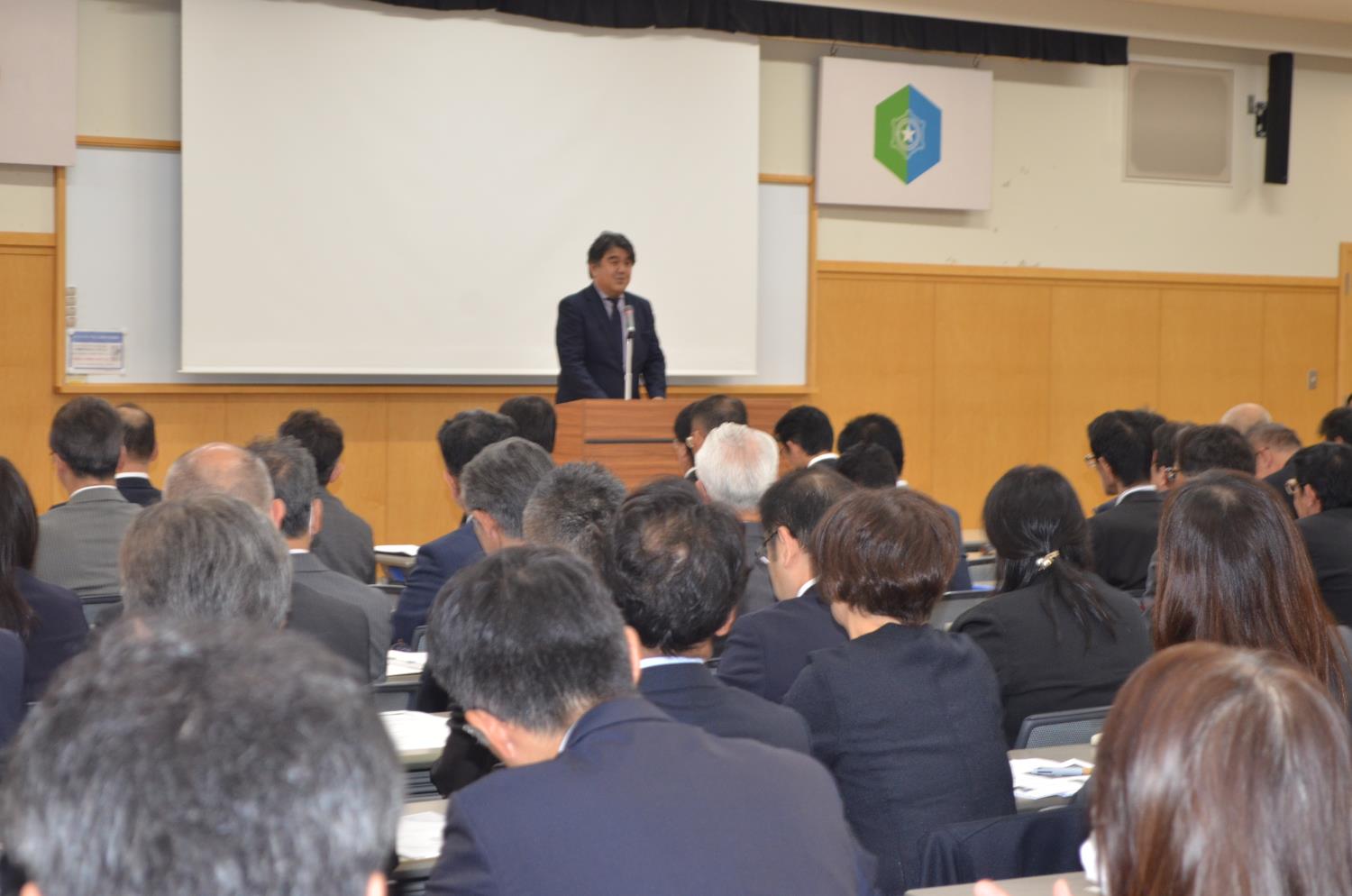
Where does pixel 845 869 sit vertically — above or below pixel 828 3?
below

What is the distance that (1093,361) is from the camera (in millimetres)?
11102

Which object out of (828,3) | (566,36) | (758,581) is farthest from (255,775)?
(828,3)

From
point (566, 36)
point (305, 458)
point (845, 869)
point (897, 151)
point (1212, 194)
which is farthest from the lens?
point (1212, 194)

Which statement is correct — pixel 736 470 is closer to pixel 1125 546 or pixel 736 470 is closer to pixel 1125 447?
pixel 1125 546

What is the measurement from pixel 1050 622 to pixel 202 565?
6.50 feet

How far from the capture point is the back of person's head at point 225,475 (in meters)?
3.47

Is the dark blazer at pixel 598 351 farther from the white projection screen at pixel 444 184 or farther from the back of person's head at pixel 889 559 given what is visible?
the back of person's head at pixel 889 559

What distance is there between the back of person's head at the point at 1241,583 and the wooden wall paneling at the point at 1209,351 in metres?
9.04

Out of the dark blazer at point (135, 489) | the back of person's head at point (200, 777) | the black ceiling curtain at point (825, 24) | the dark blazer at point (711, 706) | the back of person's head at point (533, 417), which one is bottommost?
the dark blazer at point (711, 706)

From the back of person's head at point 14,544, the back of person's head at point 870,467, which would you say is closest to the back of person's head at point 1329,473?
the back of person's head at point 870,467

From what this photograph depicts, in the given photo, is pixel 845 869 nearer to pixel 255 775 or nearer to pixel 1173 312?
pixel 255 775

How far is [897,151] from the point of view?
10.1 m

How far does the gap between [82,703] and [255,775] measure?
0.42 ft

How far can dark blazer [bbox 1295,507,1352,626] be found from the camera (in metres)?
4.89
